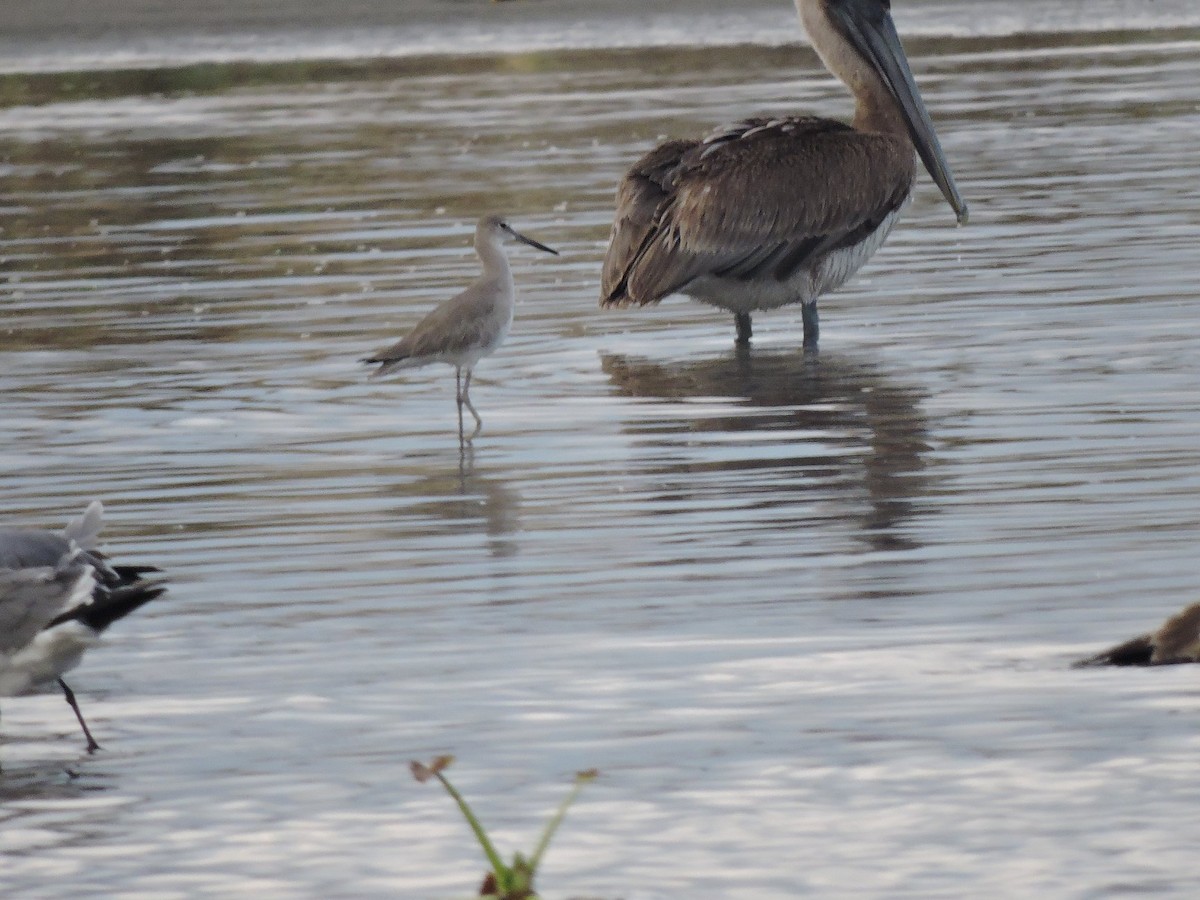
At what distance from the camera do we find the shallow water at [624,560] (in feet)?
19.8

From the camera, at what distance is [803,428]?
11.0 metres

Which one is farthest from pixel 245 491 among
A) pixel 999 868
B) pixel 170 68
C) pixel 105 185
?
pixel 170 68

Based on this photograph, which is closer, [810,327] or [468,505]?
[468,505]

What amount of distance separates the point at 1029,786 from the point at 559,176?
15.5 metres

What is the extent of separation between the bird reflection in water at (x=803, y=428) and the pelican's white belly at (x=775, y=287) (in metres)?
0.25

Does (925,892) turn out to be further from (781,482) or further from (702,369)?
(702,369)

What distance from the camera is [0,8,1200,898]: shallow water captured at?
238 inches

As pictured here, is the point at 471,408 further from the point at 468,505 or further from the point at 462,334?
the point at 468,505

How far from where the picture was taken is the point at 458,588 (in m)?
8.48

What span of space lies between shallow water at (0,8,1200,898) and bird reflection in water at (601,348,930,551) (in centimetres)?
3

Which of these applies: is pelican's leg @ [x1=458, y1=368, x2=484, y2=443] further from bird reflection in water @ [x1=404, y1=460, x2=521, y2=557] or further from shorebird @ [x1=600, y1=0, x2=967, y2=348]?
shorebird @ [x1=600, y1=0, x2=967, y2=348]

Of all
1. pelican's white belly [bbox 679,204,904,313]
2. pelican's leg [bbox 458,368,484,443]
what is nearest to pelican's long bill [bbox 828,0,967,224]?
pelican's white belly [bbox 679,204,904,313]

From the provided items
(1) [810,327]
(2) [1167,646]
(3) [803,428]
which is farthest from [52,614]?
(1) [810,327]

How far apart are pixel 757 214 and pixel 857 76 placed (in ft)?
5.36
